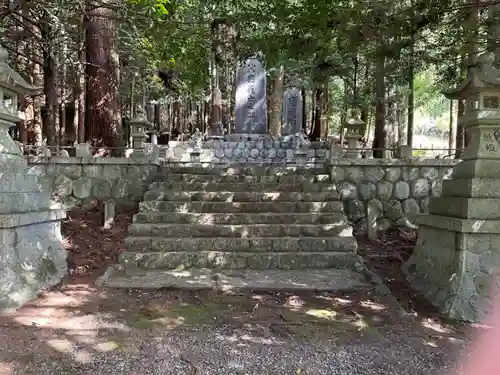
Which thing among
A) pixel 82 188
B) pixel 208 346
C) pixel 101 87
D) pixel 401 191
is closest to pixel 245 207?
pixel 401 191

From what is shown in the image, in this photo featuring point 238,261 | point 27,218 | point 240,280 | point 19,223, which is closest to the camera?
point 19,223

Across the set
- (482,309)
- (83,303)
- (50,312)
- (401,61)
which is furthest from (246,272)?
(401,61)

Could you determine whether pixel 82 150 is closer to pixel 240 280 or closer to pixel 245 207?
pixel 245 207

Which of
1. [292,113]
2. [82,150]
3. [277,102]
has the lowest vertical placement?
[82,150]

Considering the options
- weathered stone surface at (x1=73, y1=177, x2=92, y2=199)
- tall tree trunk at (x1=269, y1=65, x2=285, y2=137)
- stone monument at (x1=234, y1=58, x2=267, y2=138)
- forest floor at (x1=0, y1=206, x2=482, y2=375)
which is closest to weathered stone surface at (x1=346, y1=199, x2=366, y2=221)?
forest floor at (x1=0, y1=206, x2=482, y2=375)

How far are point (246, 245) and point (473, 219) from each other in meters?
3.09

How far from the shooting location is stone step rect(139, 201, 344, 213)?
716 centimetres

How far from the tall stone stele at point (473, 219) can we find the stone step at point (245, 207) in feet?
7.47

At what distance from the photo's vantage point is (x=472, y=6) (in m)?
4.78

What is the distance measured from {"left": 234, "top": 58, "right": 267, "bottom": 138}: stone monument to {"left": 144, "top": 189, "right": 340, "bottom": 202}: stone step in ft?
26.7

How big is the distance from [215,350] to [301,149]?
991 centimetres

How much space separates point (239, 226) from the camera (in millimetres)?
6598

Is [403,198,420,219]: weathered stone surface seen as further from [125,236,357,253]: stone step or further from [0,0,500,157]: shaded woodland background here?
[125,236,357,253]: stone step

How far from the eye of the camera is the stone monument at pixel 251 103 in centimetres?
1544
